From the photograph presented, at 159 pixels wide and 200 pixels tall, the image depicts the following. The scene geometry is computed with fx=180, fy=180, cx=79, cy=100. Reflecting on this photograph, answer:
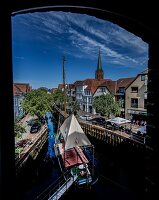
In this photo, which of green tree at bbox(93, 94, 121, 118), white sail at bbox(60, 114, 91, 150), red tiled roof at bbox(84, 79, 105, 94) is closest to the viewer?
white sail at bbox(60, 114, 91, 150)

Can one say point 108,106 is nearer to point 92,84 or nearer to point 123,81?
point 123,81

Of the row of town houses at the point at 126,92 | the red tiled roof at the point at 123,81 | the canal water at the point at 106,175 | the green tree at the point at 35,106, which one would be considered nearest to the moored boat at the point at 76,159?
the canal water at the point at 106,175

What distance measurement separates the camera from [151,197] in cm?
200

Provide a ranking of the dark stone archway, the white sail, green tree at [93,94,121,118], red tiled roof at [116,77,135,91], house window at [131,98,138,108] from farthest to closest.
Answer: red tiled roof at [116,77,135,91] → house window at [131,98,138,108] → green tree at [93,94,121,118] → the white sail → the dark stone archway

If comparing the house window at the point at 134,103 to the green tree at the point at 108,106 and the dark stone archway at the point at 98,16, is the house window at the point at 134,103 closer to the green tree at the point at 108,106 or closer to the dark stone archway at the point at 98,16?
the green tree at the point at 108,106

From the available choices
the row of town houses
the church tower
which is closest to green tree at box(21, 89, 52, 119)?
the row of town houses

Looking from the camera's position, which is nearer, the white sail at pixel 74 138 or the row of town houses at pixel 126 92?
the white sail at pixel 74 138

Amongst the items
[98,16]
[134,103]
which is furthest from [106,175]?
[134,103]

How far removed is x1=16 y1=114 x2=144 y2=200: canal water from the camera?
12141 millimetres

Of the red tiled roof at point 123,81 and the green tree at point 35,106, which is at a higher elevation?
the red tiled roof at point 123,81

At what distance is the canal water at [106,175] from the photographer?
12141 millimetres

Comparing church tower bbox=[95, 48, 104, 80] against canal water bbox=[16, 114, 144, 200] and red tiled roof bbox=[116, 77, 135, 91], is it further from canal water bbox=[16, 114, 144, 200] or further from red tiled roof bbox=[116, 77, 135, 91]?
canal water bbox=[16, 114, 144, 200]

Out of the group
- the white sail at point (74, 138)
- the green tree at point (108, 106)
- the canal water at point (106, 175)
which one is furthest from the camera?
the green tree at point (108, 106)

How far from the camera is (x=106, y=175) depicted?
1544 cm
